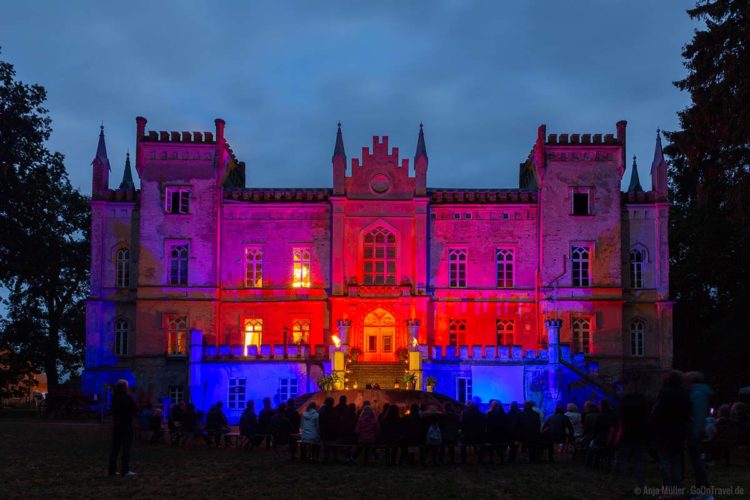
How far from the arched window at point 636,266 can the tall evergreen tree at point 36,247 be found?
27418 millimetres

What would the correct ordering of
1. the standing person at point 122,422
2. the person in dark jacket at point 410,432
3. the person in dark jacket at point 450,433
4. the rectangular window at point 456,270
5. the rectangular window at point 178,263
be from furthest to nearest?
the rectangular window at point 456,270
the rectangular window at point 178,263
the person in dark jacket at point 450,433
the person in dark jacket at point 410,432
the standing person at point 122,422

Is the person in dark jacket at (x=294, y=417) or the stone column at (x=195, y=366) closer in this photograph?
the person in dark jacket at (x=294, y=417)

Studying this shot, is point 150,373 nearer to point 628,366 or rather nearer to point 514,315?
point 514,315

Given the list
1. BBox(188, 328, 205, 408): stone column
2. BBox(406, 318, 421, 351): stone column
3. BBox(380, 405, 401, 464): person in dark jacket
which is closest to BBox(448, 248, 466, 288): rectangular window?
BBox(406, 318, 421, 351): stone column

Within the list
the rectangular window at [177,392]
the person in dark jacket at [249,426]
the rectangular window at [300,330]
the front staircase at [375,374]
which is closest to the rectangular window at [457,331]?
the front staircase at [375,374]

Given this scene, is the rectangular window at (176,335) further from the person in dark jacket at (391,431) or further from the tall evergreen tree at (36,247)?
the person in dark jacket at (391,431)

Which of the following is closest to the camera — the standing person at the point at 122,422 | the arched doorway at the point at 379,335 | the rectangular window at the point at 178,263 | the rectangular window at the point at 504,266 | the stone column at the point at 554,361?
the standing person at the point at 122,422

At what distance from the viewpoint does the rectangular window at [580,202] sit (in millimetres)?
44125

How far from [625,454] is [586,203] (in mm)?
30107

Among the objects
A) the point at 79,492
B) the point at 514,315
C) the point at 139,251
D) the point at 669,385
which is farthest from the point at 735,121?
the point at 139,251

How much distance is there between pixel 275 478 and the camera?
17766 millimetres

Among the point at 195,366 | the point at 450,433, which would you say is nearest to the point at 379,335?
the point at 195,366

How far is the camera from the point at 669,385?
1441 centimetres

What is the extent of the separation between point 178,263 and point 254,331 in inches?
189
